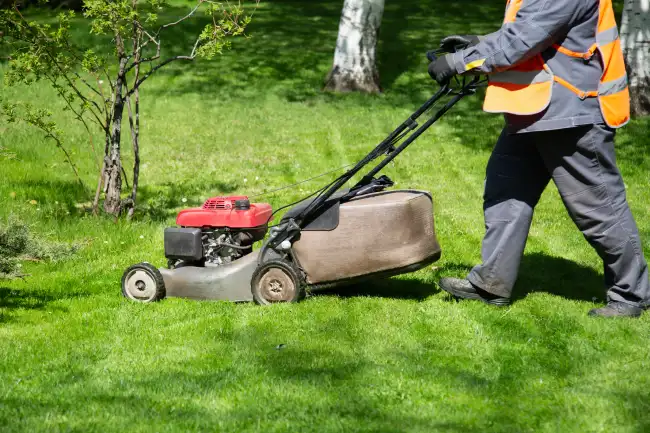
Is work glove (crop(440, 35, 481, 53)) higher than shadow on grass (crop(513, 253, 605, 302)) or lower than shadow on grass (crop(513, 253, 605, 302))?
higher

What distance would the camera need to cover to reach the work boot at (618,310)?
5176 mm

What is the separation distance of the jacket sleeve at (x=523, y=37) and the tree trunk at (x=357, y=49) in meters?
8.21

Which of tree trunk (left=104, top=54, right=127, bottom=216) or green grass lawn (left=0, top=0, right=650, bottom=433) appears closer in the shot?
green grass lawn (left=0, top=0, right=650, bottom=433)

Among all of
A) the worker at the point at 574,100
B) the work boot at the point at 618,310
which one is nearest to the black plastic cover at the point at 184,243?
the worker at the point at 574,100

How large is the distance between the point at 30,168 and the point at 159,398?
5.99 meters

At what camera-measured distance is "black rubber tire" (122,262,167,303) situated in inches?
227

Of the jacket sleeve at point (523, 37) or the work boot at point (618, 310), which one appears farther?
Answer: the work boot at point (618, 310)

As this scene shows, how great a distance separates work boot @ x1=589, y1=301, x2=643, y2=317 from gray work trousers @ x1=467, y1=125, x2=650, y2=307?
4 centimetres

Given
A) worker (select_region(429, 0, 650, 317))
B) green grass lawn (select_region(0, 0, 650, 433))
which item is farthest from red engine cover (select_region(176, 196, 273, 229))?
worker (select_region(429, 0, 650, 317))

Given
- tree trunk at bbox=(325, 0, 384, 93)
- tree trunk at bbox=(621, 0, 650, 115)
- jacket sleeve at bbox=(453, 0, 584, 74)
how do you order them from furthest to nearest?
tree trunk at bbox=(325, 0, 384, 93)
tree trunk at bbox=(621, 0, 650, 115)
jacket sleeve at bbox=(453, 0, 584, 74)

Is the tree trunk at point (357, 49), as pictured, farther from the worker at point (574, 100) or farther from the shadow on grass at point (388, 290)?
the worker at point (574, 100)

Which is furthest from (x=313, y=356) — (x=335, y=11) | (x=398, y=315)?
(x=335, y=11)

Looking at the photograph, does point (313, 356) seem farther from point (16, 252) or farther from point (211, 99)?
point (211, 99)

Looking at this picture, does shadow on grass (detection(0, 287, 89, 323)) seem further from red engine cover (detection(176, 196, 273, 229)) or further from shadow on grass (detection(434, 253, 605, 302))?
shadow on grass (detection(434, 253, 605, 302))
